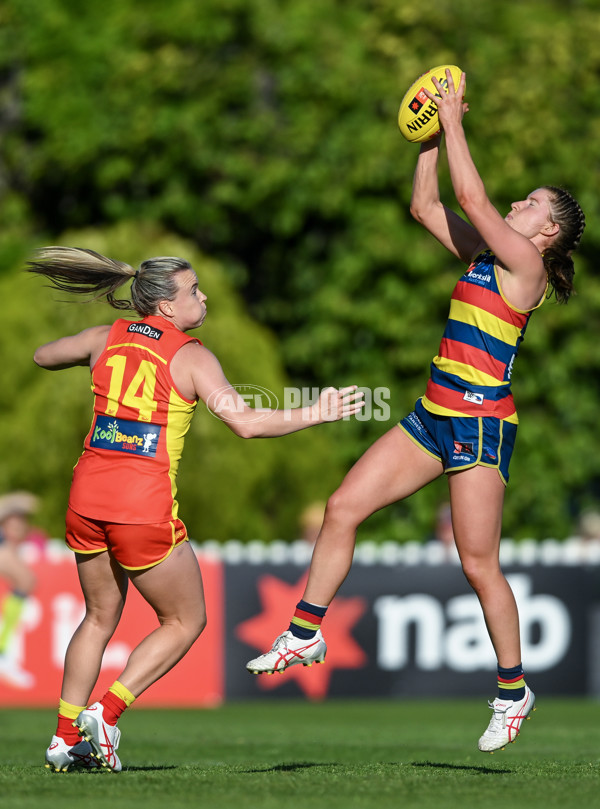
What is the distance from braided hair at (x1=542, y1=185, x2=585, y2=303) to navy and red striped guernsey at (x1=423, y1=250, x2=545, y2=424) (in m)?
0.32

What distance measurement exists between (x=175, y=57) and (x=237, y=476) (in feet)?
25.1

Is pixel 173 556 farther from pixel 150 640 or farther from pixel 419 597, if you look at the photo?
pixel 419 597

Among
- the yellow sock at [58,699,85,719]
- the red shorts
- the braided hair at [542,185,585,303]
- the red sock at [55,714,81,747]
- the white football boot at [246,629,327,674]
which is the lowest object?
the red sock at [55,714,81,747]

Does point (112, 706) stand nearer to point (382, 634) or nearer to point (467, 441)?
point (467, 441)

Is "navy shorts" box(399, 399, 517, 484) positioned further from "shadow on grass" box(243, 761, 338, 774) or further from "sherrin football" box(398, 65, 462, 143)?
"shadow on grass" box(243, 761, 338, 774)

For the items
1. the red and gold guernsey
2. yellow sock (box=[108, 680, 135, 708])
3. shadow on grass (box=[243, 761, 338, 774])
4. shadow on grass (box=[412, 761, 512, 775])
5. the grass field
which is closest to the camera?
the grass field

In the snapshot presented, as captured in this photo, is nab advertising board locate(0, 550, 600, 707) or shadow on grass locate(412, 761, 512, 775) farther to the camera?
nab advertising board locate(0, 550, 600, 707)

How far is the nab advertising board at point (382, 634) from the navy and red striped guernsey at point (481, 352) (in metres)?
6.59

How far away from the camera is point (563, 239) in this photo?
217 inches

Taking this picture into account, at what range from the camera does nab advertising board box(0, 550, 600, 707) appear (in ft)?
38.9

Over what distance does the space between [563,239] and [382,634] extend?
279 inches

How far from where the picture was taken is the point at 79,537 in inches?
206

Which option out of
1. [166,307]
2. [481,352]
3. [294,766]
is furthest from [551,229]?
[294,766]

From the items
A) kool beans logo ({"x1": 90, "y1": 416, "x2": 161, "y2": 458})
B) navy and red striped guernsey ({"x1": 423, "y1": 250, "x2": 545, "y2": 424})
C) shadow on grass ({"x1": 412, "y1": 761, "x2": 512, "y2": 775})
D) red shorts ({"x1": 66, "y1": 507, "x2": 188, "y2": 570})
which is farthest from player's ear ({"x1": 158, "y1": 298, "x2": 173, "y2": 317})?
shadow on grass ({"x1": 412, "y1": 761, "x2": 512, "y2": 775})
